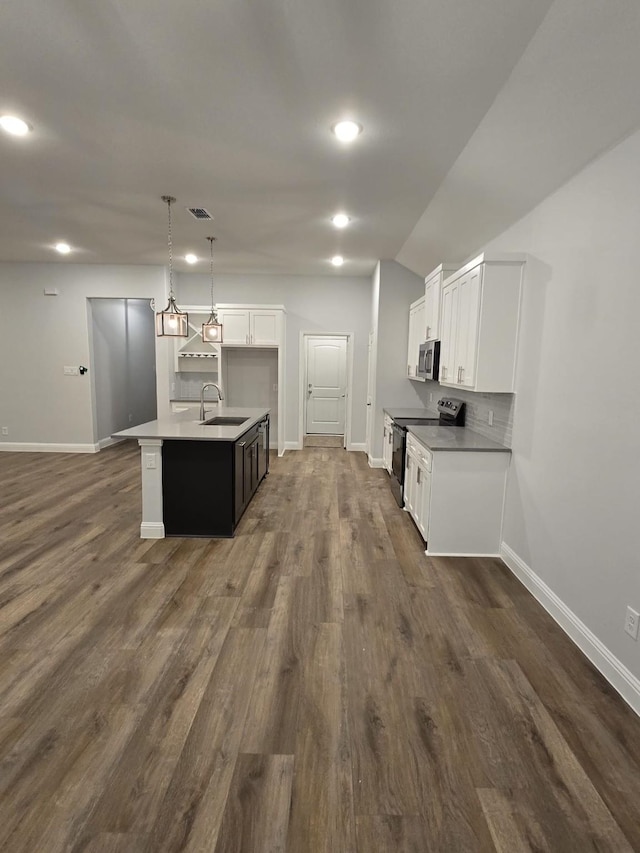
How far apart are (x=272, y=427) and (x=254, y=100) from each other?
5434 mm

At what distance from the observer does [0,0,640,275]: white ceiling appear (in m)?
1.84

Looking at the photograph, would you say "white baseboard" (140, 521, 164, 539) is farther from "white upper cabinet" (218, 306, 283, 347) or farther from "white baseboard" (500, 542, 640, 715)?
"white upper cabinet" (218, 306, 283, 347)

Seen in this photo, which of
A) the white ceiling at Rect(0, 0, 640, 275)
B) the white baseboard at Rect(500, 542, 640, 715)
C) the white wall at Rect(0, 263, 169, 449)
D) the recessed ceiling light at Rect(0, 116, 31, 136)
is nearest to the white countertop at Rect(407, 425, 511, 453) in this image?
the white baseboard at Rect(500, 542, 640, 715)

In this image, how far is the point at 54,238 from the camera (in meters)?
5.42

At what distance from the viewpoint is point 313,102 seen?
245 centimetres

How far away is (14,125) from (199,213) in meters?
1.77

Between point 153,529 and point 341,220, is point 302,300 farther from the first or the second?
point 153,529

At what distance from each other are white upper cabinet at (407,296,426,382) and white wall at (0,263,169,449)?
3.74m

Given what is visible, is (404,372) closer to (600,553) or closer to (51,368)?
(600,553)

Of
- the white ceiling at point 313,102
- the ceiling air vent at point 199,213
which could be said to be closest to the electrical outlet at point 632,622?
the white ceiling at point 313,102

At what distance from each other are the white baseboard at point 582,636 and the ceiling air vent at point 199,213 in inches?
163

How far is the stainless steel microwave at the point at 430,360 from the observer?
15.0 feet

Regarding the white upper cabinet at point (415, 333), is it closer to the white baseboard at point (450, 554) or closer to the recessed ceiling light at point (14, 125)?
the white baseboard at point (450, 554)

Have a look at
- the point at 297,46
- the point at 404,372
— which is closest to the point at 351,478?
the point at 404,372
